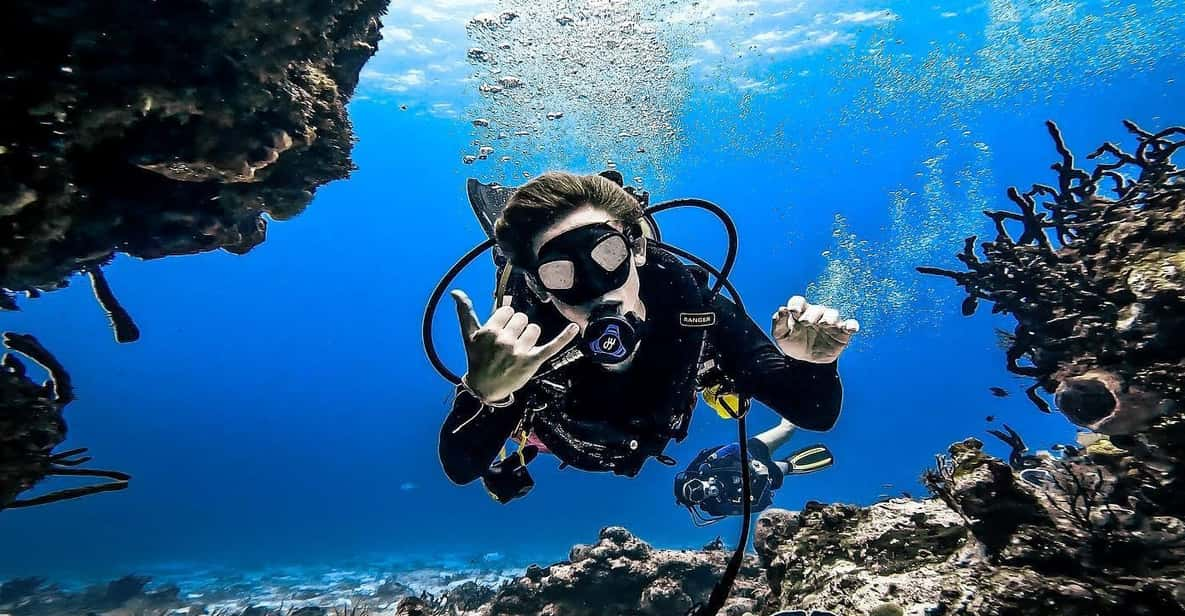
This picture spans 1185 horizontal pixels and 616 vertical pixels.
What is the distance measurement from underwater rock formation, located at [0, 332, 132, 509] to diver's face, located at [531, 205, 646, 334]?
258 centimetres

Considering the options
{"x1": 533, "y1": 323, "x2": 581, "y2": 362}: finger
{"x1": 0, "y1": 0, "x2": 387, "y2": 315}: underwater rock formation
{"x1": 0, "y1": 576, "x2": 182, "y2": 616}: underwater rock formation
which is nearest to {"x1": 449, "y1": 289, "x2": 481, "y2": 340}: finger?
{"x1": 533, "y1": 323, "x2": 581, "y2": 362}: finger

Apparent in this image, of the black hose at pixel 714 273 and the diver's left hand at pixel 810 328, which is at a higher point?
the black hose at pixel 714 273

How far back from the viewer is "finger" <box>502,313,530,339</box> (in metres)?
2.27

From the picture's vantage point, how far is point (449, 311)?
2886 inches

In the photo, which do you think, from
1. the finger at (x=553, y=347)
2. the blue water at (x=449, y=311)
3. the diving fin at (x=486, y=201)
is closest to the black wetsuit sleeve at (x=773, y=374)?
the finger at (x=553, y=347)

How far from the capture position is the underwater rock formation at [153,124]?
346 centimetres

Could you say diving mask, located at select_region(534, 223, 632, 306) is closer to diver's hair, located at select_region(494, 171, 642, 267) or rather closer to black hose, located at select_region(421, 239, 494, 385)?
diver's hair, located at select_region(494, 171, 642, 267)

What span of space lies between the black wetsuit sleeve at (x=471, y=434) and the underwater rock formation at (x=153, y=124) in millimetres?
3072

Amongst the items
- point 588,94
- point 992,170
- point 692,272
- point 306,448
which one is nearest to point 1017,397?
point 992,170

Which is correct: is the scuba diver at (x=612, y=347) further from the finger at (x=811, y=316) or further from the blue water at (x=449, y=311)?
the blue water at (x=449, y=311)

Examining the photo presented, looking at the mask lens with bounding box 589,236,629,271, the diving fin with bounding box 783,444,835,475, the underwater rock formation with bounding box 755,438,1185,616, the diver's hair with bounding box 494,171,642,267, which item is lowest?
the underwater rock formation with bounding box 755,438,1185,616

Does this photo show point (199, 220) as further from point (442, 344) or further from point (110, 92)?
point (442, 344)

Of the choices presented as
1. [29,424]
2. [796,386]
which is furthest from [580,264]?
[29,424]

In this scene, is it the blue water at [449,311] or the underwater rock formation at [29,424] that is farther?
the blue water at [449,311]
